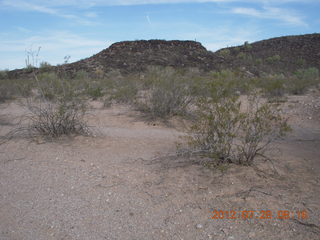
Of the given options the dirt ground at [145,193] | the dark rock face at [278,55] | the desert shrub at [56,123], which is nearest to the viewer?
the dirt ground at [145,193]

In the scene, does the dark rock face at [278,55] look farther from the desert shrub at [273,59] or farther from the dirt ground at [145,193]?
the dirt ground at [145,193]

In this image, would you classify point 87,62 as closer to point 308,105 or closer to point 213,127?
point 308,105

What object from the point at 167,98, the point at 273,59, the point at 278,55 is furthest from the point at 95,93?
the point at 278,55

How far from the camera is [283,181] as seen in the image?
4.37 metres

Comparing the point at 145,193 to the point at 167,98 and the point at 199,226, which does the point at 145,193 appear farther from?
the point at 167,98

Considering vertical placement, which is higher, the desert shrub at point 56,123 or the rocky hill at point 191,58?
the rocky hill at point 191,58

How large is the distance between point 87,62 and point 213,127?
2860 cm
